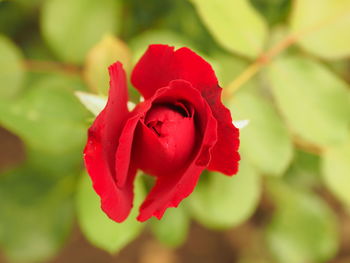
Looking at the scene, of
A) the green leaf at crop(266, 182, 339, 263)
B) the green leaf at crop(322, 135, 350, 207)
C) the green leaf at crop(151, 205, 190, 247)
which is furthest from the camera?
the green leaf at crop(266, 182, 339, 263)

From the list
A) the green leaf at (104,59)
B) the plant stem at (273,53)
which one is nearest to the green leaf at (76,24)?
the green leaf at (104,59)

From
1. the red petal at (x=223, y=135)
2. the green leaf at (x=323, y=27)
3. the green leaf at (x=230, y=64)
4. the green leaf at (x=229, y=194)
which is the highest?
the red petal at (x=223, y=135)

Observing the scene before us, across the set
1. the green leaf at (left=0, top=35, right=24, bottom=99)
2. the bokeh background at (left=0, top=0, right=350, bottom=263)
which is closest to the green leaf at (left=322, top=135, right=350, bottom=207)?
the bokeh background at (left=0, top=0, right=350, bottom=263)

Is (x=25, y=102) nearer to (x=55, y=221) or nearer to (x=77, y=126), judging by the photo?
(x=77, y=126)

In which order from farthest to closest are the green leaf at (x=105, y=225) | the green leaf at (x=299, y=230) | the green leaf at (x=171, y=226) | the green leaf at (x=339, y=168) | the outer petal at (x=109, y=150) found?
1. the green leaf at (x=299, y=230)
2. the green leaf at (x=171, y=226)
3. the green leaf at (x=339, y=168)
4. the green leaf at (x=105, y=225)
5. the outer petal at (x=109, y=150)

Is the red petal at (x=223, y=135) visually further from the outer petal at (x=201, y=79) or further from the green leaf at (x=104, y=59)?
the green leaf at (x=104, y=59)

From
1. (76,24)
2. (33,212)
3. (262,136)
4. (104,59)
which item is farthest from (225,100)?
(33,212)

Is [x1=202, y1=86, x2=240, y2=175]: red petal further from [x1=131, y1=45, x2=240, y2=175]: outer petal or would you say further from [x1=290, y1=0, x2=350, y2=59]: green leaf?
[x1=290, y1=0, x2=350, y2=59]: green leaf
